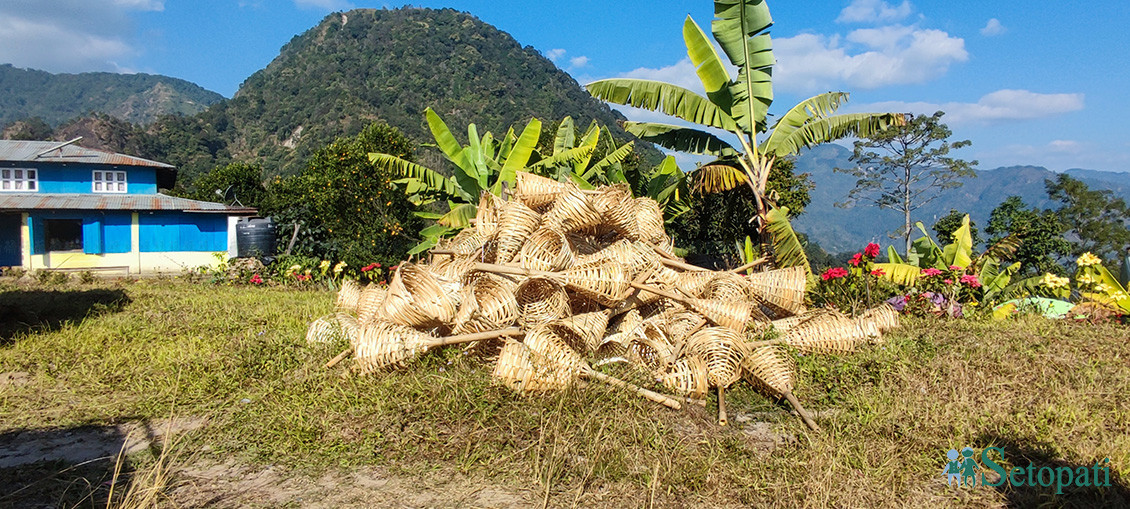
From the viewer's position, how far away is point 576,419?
136 inches

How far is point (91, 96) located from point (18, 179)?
7819 inches

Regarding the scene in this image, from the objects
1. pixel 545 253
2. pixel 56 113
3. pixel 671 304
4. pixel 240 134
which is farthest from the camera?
pixel 56 113

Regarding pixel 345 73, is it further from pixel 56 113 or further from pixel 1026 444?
pixel 56 113

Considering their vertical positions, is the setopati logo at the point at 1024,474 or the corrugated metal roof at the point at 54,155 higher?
the corrugated metal roof at the point at 54,155

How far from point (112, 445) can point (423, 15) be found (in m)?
106

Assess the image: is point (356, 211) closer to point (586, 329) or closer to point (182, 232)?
point (586, 329)

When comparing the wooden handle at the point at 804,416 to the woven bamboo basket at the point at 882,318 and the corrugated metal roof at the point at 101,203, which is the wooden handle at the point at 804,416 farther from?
the corrugated metal roof at the point at 101,203

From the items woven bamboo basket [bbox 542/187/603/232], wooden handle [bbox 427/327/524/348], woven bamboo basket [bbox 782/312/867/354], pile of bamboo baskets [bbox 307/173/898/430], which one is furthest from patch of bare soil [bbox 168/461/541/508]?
woven bamboo basket [bbox 782/312/867/354]

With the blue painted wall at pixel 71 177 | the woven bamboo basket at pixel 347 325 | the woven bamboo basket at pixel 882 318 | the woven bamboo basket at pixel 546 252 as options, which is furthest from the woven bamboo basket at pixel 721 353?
the blue painted wall at pixel 71 177

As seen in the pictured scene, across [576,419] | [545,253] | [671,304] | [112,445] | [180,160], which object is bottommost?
[112,445]

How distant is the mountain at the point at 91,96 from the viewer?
158250mm

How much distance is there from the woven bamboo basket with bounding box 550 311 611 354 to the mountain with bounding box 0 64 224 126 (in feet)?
590

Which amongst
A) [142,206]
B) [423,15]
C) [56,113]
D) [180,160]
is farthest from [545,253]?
[56,113]

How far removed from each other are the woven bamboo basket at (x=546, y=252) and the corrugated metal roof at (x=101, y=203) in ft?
48.4
